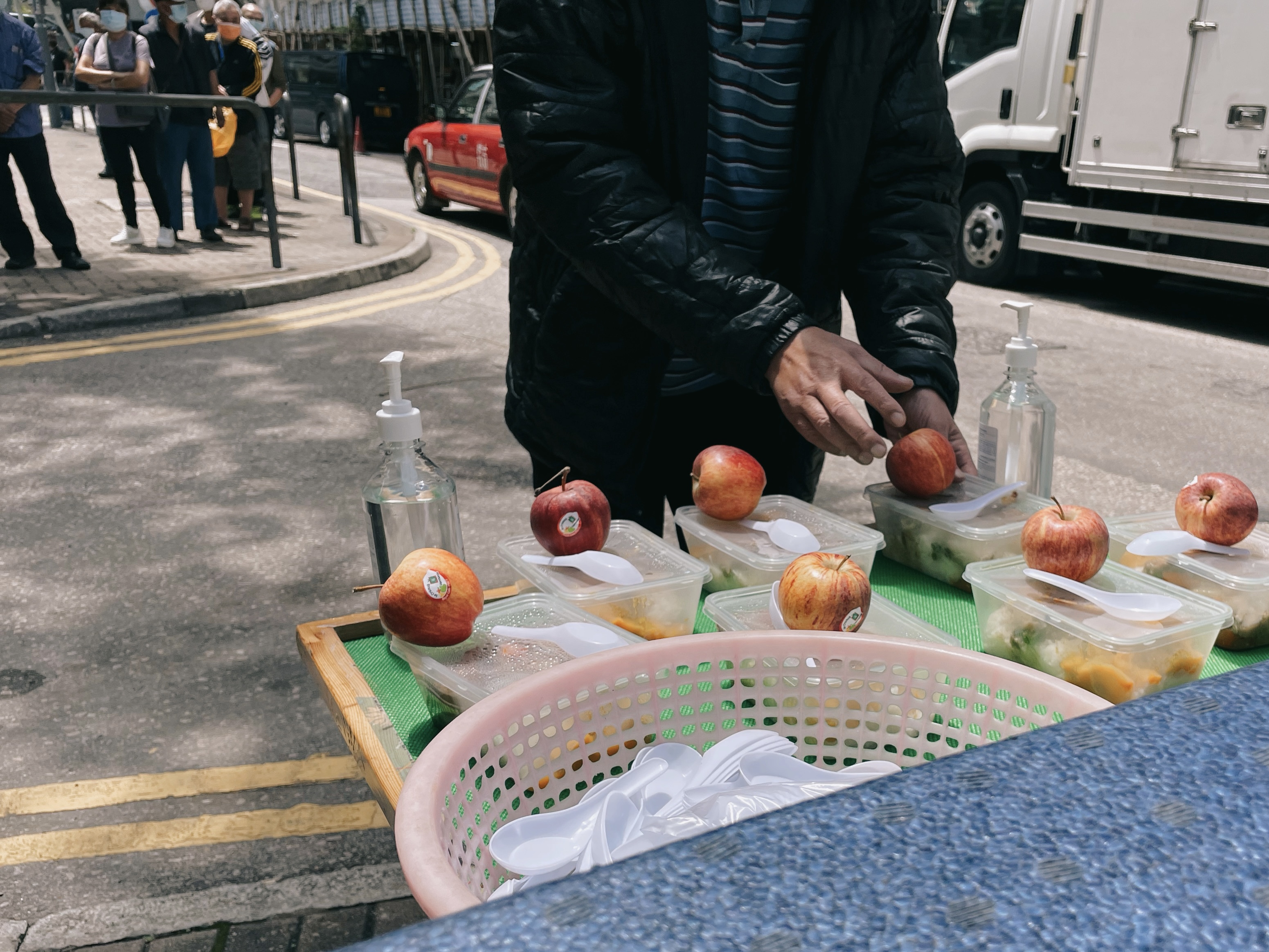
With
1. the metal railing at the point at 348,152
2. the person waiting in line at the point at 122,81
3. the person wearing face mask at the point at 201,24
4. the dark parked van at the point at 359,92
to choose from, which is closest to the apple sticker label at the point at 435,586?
the person waiting in line at the point at 122,81

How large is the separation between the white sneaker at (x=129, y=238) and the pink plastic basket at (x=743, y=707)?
36.0 feet

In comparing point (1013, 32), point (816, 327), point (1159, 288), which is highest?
point (1013, 32)

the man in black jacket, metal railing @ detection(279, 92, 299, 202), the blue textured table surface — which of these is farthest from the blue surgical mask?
the blue textured table surface

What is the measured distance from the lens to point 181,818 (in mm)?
2807

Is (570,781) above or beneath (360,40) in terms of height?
beneath

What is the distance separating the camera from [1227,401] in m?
6.61

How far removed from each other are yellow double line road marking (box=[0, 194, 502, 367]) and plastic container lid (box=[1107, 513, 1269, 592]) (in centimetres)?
695

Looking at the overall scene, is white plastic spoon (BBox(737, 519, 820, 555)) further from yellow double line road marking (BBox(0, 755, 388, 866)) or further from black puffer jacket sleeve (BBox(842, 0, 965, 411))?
Answer: yellow double line road marking (BBox(0, 755, 388, 866))

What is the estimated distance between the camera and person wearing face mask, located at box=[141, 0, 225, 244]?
9875mm

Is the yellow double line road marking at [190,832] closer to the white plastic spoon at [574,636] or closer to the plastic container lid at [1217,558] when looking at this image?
the white plastic spoon at [574,636]

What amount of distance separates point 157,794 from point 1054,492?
3.78 m

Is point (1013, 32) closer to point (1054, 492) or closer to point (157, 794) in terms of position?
point (1054, 492)

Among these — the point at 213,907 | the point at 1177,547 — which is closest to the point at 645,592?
the point at 1177,547

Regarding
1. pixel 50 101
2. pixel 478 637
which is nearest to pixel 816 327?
pixel 478 637
